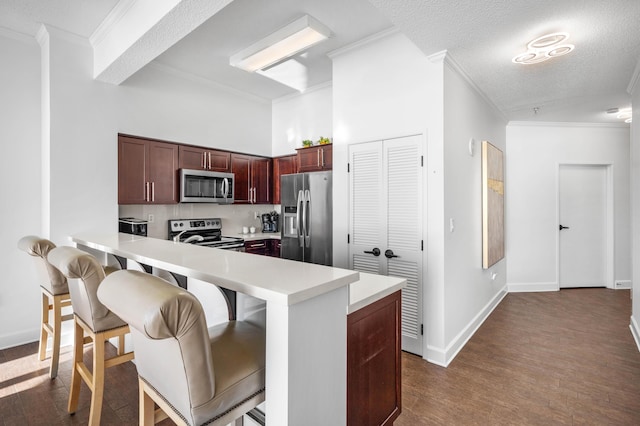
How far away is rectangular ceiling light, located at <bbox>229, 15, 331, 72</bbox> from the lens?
9.56 ft

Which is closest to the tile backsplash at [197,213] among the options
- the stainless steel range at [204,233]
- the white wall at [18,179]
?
the stainless steel range at [204,233]

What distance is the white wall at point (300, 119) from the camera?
4.71 m

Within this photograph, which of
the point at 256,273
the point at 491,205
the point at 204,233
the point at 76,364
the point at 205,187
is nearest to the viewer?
the point at 256,273

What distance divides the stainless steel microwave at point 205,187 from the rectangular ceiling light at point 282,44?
56.5 inches

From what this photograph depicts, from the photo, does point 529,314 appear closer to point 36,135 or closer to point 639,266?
point 639,266

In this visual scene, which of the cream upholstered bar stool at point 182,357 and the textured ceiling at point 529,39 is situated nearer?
the cream upholstered bar stool at point 182,357

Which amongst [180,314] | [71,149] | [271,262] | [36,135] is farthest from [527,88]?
[36,135]

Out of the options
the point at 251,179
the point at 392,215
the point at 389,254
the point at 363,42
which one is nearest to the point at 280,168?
the point at 251,179

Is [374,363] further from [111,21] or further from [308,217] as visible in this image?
[111,21]

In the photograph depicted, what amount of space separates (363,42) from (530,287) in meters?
4.58

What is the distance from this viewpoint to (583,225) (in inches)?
213

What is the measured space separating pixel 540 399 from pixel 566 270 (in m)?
4.04

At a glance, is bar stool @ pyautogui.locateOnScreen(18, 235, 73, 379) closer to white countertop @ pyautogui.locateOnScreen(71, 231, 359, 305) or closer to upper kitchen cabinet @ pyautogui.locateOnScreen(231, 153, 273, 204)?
white countertop @ pyautogui.locateOnScreen(71, 231, 359, 305)

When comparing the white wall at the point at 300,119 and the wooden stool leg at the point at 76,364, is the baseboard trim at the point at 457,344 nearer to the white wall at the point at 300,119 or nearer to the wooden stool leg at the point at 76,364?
the wooden stool leg at the point at 76,364
